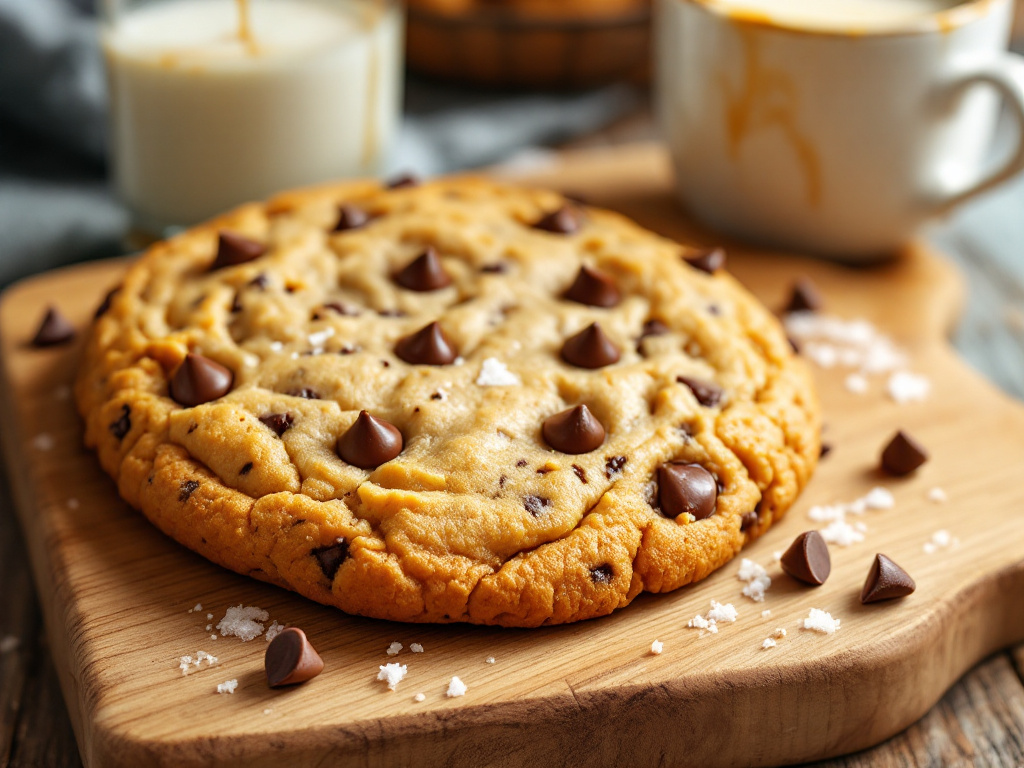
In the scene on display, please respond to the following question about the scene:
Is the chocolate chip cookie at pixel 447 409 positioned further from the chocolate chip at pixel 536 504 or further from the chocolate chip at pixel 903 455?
the chocolate chip at pixel 903 455

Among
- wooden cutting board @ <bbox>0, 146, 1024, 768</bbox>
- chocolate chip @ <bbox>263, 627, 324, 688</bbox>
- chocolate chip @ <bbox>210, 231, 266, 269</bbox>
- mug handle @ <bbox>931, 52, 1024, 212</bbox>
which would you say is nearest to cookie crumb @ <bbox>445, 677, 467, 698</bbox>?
wooden cutting board @ <bbox>0, 146, 1024, 768</bbox>

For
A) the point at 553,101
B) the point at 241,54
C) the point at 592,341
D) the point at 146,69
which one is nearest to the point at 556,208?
the point at 592,341

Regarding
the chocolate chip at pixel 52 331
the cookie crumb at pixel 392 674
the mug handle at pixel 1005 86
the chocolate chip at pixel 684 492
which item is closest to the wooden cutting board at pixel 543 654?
the cookie crumb at pixel 392 674

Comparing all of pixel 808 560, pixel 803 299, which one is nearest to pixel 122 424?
pixel 808 560

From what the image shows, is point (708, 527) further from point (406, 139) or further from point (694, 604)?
point (406, 139)

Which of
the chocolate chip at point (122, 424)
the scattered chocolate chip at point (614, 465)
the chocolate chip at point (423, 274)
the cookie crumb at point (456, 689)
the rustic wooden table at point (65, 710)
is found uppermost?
the chocolate chip at point (423, 274)
